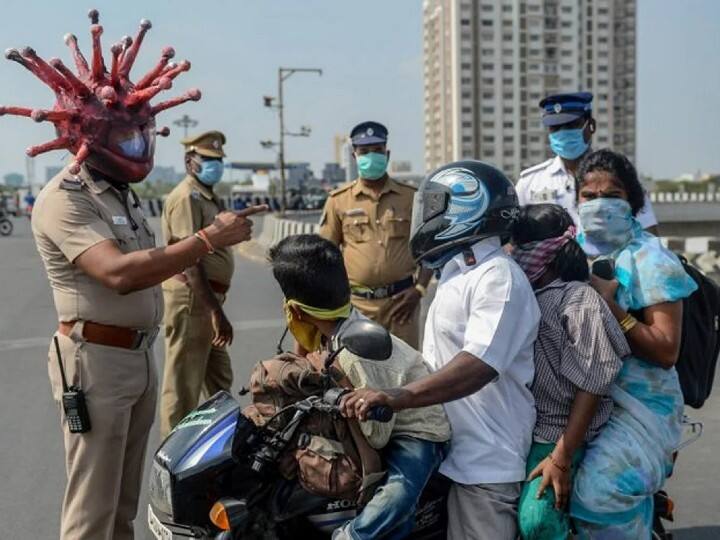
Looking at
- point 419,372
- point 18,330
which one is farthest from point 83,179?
point 18,330

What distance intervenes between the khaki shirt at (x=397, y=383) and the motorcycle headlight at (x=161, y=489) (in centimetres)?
57

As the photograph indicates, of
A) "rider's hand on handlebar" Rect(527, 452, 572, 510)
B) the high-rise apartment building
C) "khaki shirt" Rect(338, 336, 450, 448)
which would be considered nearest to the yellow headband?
"khaki shirt" Rect(338, 336, 450, 448)

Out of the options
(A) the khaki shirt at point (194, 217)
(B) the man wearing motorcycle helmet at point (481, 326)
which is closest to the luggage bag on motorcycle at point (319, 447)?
(B) the man wearing motorcycle helmet at point (481, 326)

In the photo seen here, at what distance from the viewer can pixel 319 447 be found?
7.77ft

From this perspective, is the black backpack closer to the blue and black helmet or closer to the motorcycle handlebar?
the blue and black helmet

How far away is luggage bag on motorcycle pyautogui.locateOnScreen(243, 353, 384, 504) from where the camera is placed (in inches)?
92.3

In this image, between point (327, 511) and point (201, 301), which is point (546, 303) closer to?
point (327, 511)

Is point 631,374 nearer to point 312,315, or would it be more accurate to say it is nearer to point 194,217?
point 312,315

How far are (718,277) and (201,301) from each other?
9316 millimetres

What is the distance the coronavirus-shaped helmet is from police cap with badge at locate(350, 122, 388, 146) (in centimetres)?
223

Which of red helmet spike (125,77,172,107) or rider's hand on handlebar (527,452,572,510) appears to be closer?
rider's hand on handlebar (527,452,572,510)

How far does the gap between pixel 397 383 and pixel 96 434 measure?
1313 millimetres

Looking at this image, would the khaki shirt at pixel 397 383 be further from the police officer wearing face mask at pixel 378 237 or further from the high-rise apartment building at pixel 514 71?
the high-rise apartment building at pixel 514 71

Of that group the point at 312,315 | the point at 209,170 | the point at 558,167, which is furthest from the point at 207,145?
the point at 312,315
